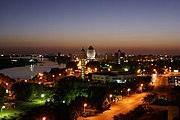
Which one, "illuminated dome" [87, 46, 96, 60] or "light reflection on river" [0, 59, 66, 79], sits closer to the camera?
"light reflection on river" [0, 59, 66, 79]

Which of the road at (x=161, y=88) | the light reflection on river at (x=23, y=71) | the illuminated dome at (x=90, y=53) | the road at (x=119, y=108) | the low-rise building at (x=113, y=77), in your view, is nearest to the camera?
the road at (x=119, y=108)

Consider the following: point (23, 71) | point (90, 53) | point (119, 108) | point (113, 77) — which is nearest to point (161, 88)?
point (113, 77)

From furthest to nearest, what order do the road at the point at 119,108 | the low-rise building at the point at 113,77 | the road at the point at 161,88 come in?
the low-rise building at the point at 113,77 < the road at the point at 161,88 < the road at the point at 119,108

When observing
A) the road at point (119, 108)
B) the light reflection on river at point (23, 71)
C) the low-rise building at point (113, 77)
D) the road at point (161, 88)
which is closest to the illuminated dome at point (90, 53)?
the light reflection on river at point (23, 71)

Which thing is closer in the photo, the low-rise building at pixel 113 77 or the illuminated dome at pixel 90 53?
the low-rise building at pixel 113 77

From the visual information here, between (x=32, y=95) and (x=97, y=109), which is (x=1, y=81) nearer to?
(x=32, y=95)

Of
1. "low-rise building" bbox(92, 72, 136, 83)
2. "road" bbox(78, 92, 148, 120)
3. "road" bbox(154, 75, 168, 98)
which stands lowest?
"road" bbox(78, 92, 148, 120)

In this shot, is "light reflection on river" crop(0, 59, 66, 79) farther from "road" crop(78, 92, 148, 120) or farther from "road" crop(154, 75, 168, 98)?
"road" crop(78, 92, 148, 120)

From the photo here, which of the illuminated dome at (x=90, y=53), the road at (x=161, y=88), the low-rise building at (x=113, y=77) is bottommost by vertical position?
the road at (x=161, y=88)

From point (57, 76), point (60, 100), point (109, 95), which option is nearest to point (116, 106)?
point (109, 95)

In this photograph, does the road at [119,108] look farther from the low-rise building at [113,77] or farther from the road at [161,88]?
the low-rise building at [113,77]

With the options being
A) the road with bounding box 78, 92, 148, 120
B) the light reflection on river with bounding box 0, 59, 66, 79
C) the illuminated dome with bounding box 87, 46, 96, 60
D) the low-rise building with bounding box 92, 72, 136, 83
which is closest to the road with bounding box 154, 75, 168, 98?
the road with bounding box 78, 92, 148, 120
